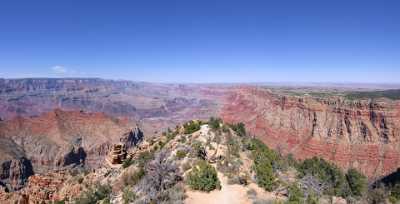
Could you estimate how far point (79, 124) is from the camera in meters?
129

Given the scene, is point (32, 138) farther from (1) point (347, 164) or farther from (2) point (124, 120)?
→ (1) point (347, 164)

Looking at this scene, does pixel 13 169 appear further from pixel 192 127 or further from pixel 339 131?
pixel 339 131

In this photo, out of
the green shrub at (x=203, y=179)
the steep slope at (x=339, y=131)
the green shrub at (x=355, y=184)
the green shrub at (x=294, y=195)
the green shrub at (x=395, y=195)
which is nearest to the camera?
the green shrub at (x=294, y=195)

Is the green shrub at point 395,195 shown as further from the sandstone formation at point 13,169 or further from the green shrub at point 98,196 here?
the sandstone formation at point 13,169

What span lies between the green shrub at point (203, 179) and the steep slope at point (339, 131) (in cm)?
5720

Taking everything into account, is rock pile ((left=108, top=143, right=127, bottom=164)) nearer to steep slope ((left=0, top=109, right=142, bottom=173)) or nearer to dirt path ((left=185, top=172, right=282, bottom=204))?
dirt path ((left=185, top=172, right=282, bottom=204))

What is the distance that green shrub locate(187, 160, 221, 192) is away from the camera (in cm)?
2255

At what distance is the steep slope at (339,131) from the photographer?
70938 millimetres

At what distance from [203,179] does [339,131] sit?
68.6 metres

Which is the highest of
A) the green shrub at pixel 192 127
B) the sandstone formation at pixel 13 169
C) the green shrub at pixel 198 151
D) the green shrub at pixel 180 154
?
the green shrub at pixel 192 127

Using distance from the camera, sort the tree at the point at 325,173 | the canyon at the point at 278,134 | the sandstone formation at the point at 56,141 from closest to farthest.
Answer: the tree at the point at 325,173 < the canyon at the point at 278,134 < the sandstone formation at the point at 56,141

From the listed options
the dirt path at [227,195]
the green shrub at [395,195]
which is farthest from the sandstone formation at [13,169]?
the green shrub at [395,195]

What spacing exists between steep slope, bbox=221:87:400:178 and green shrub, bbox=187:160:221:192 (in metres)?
57.2

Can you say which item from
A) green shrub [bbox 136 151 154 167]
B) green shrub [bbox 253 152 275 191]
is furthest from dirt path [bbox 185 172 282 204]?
green shrub [bbox 136 151 154 167]
